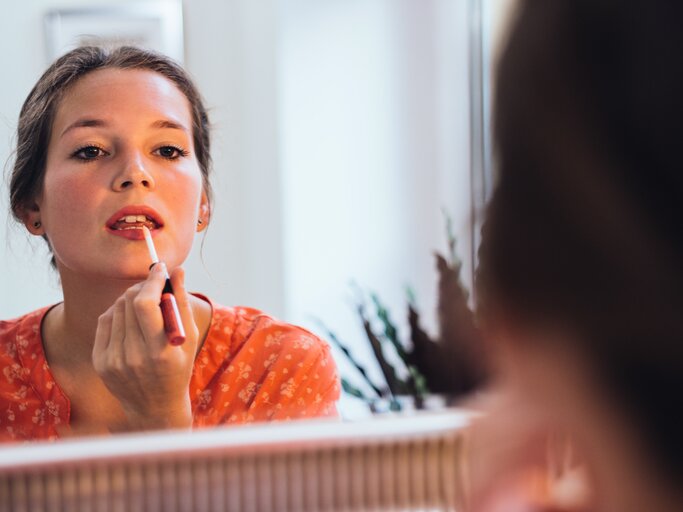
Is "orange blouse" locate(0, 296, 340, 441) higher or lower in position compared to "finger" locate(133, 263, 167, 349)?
lower

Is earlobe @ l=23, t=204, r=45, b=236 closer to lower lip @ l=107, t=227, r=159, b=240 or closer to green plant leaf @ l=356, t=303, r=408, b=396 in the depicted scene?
lower lip @ l=107, t=227, r=159, b=240

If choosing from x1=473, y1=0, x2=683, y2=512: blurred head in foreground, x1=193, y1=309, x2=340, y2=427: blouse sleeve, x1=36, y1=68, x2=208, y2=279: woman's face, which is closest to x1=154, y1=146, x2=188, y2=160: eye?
x1=36, y1=68, x2=208, y2=279: woman's face

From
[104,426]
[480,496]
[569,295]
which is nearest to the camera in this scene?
[569,295]

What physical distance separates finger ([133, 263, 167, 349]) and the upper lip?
42 mm

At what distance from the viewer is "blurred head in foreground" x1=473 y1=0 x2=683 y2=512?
0.72 feet

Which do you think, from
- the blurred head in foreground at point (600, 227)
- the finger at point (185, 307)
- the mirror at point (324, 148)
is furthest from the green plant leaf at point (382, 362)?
the blurred head in foreground at point (600, 227)

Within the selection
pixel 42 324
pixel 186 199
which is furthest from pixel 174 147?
pixel 42 324

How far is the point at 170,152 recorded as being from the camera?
0.50m

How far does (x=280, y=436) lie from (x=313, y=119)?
21cm

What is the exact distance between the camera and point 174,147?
50 cm

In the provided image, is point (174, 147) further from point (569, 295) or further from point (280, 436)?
point (569, 295)

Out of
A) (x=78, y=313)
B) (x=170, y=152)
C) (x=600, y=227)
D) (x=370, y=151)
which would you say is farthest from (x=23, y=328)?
(x=600, y=227)

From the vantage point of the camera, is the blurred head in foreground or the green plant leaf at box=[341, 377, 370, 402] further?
the green plant leaf at box=[341, 377, 370, 402]

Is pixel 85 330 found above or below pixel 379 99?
below
